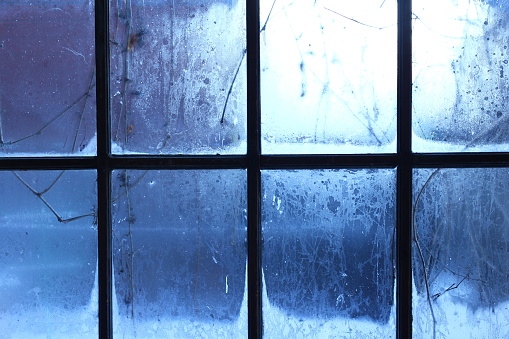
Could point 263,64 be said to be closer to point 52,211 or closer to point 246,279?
point 246,279

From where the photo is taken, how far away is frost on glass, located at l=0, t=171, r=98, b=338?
3.78 ft

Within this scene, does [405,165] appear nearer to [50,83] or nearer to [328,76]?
[328,76]

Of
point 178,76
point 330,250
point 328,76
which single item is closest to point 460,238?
point 330,250

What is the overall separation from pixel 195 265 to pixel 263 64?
60 centimetres

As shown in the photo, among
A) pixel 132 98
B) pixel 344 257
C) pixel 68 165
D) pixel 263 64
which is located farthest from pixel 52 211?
pixel 344 257

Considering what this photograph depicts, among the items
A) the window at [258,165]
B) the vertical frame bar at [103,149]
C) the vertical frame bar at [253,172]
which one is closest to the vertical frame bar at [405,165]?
the window at [258,165]

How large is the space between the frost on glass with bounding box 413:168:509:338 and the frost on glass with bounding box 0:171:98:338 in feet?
3.03

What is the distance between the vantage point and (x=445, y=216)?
1.12 metres

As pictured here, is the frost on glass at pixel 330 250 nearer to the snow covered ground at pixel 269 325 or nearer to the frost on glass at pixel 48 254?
the snow covered ground at pixel 269 325

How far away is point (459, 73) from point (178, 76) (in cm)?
79

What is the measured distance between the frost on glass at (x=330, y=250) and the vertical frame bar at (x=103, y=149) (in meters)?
0.44

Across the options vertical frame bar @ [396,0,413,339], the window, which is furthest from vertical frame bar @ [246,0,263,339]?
vertical frame bar @ [396,0,413,339]

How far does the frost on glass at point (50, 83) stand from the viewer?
115cm

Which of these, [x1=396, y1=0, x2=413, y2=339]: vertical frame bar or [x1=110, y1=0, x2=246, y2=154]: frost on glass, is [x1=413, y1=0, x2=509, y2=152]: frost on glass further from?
[x1=110, y1=0, x2=246, y2=154]: frost on glass
